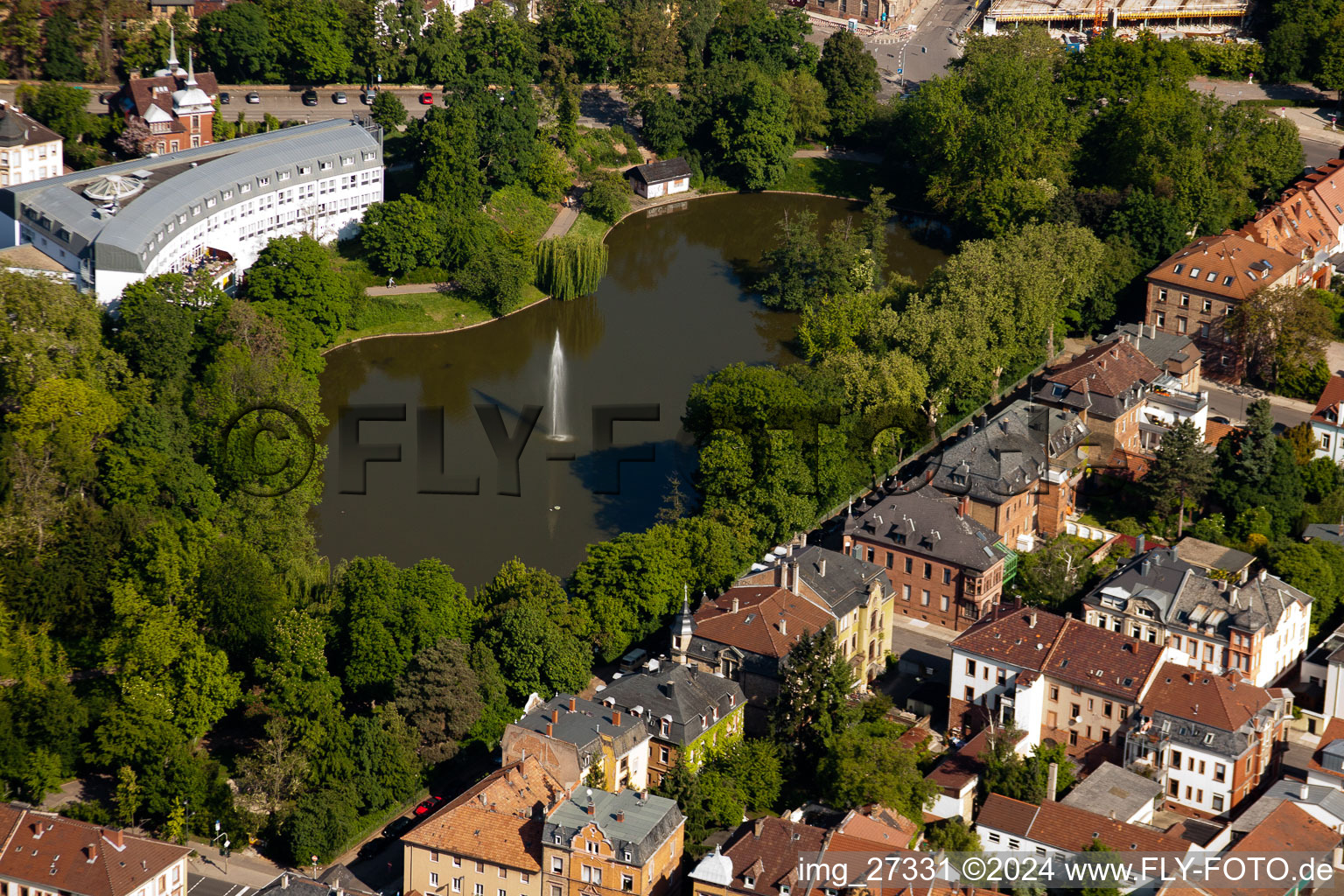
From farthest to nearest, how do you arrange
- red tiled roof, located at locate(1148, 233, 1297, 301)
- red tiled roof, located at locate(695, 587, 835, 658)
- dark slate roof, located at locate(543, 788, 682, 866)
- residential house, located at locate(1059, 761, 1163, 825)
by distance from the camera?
red tiled roof, located at locate(1148, 233, 1297, 301), red tiled roof, located at locate(695, 587, 835, 658), residential house, located at locate(1059, 761, 1163, 825), dark slate roof, located at locate(543, 788, 682, 866)

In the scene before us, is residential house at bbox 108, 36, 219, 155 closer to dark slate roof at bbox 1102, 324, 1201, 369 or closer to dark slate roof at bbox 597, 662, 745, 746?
dark slate roof at bbox 1102, 324, 1201, 369

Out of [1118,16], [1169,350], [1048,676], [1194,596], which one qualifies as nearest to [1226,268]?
[1169,350]

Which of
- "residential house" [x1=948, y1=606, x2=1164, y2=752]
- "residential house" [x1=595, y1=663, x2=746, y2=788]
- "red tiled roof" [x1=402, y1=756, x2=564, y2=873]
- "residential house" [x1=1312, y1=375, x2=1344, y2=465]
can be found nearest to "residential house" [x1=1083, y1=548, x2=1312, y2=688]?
"residential house" [x1=948, y1=606, x2=1164, y2=752]

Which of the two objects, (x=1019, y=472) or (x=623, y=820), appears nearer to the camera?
(x=623, y=820)

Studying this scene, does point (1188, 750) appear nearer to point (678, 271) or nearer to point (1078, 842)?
point (1078, 842)

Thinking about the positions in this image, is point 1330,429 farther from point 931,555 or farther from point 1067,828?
point 1067,828
